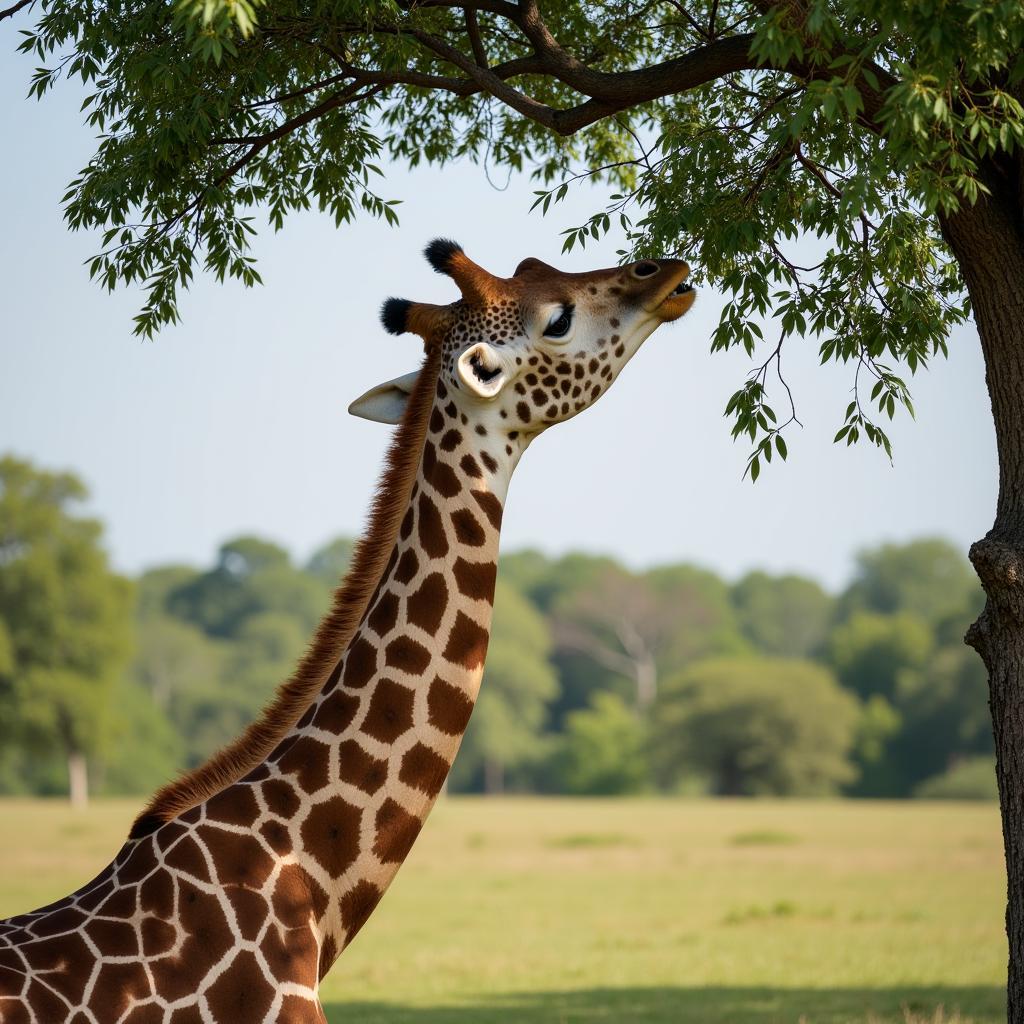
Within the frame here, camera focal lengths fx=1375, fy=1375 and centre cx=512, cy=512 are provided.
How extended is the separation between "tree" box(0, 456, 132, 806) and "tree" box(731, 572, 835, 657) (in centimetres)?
8635

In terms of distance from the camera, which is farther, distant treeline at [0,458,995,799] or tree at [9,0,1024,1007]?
distant treeline at [0,458,995,799]

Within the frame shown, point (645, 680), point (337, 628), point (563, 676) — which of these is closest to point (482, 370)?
point (337, 628)

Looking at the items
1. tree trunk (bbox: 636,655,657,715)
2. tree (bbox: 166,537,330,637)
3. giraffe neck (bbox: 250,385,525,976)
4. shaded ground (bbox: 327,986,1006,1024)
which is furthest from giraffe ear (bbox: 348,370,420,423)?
tree (bbox: 166,537,330,637)

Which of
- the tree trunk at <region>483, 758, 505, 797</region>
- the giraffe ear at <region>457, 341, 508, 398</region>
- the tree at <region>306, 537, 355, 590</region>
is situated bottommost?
the tree trunk at <region>483, 758, 505, 797</region>

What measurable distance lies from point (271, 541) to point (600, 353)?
134857 millimetres

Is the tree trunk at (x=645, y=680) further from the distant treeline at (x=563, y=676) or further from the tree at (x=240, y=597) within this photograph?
the tree at (x=240, y=597)

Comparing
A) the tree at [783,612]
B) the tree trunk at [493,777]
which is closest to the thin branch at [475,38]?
the tree trunk at [493,777]

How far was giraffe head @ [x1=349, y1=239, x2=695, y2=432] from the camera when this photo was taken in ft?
15.8

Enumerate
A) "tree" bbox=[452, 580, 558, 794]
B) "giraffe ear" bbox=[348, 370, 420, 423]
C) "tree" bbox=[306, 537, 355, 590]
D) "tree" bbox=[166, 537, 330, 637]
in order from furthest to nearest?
"tree" bbox=[306, 537, 355, 590] < "tree" bbox=[166, 537, 330, 637] < "tree" bbox=[452, 580, 558, 794] < "giraffe ear" bbox=[348, 370, 420, 423]

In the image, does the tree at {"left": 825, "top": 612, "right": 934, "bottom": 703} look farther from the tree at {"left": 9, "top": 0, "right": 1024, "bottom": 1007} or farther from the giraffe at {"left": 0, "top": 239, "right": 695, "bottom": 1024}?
the giraffe at {"left": 0, "top": 239, "right": 695, "bottom": 1024}

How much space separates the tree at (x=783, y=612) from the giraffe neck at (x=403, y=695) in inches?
5092

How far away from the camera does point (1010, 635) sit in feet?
20.5

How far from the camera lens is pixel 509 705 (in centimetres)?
9569

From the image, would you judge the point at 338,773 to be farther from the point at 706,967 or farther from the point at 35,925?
the point at 706,967
